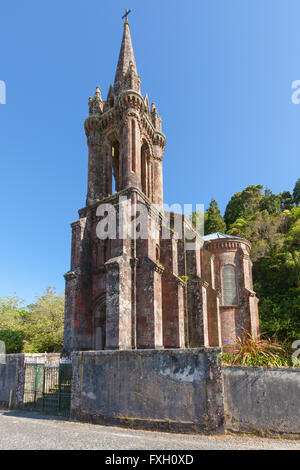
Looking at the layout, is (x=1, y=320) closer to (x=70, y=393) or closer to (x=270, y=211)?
(x=70, y=393)

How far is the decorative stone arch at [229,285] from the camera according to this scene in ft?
83.6

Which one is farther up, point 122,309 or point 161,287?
point 161,287

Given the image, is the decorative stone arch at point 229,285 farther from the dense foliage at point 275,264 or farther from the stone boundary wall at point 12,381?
the stone boundary wall at point 12,381

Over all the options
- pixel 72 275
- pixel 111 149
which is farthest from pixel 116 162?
pixel 72 275

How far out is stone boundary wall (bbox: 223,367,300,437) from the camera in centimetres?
743

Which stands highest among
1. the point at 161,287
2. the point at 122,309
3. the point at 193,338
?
the point at 161,287

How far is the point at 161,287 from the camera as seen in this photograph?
18953mm

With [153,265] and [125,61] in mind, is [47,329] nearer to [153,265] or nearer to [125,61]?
[153,265]

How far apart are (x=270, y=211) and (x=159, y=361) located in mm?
47606

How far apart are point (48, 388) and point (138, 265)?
314 inches

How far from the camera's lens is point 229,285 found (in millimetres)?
25953

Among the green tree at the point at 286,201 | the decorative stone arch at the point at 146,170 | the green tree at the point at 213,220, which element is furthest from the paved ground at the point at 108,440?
the green tree at the point at 286,201
